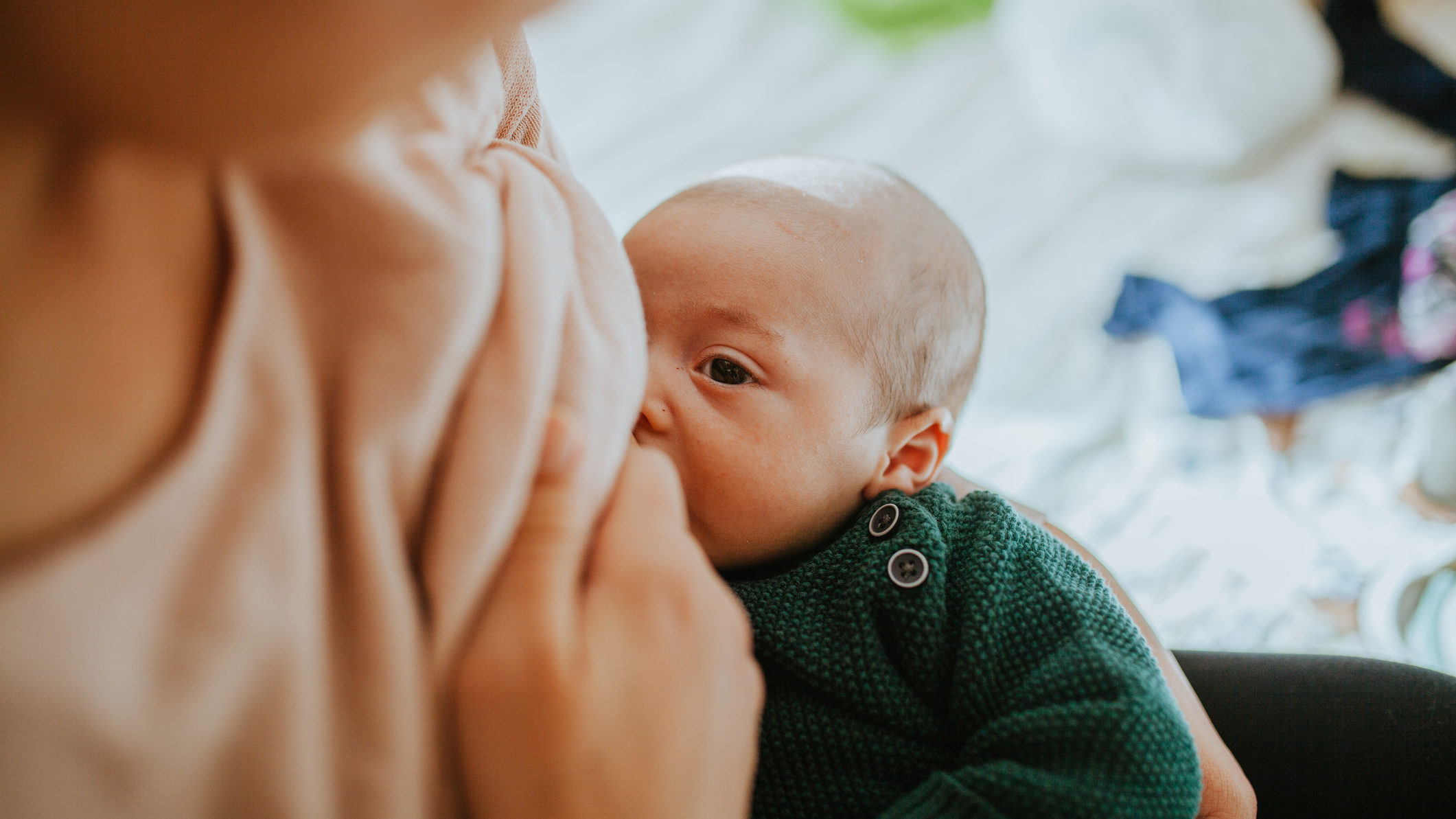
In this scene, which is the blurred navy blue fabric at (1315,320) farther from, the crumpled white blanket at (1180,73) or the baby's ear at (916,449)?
the baby's ear at (916,449)

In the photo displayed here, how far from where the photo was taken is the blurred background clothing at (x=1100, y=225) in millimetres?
1614

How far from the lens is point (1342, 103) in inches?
98.6

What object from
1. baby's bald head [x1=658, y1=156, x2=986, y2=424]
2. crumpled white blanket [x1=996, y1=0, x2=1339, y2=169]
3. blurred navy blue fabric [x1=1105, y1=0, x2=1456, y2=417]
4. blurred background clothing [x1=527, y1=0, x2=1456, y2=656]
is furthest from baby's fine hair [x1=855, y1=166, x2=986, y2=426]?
crumpled white blanket [x1=996, y1=0, x2=1339, y2=169]

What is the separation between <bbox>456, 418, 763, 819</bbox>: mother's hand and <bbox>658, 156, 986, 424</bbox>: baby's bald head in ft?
1.53

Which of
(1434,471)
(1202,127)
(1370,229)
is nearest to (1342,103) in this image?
(1202,127)

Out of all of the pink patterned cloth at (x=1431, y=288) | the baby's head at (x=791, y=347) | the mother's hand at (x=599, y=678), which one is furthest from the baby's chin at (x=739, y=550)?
the pink patterned cloth at (x=1431, y=288)

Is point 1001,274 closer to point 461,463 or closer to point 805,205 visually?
point 805,205

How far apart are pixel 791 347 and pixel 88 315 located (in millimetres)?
571

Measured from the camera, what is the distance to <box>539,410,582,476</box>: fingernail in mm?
424

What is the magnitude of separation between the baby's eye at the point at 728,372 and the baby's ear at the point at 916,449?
0.18 meters

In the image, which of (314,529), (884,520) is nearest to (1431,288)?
(884,520)

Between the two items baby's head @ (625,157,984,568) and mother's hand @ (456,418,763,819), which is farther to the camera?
baby's head @ (625,157,984,568)

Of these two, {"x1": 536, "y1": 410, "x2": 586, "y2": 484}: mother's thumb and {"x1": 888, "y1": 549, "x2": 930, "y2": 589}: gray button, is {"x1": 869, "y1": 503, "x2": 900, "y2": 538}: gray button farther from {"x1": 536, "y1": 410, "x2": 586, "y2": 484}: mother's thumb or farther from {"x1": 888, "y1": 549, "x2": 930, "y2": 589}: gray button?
{"x1": 536, "y1": 410, "x2": 586, "y2": 484}: mother's thumb

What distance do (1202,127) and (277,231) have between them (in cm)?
265
